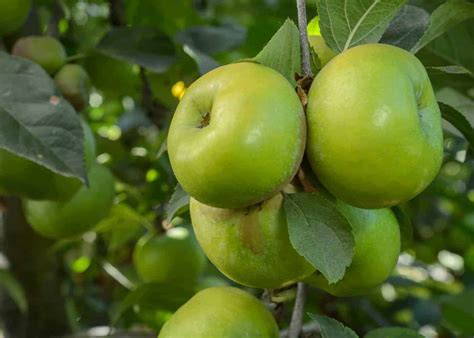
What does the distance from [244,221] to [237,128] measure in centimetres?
13

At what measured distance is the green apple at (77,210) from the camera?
1.54 m

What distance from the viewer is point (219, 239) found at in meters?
0.83

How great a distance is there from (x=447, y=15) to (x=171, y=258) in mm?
962

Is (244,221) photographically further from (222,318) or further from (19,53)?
(19,53)

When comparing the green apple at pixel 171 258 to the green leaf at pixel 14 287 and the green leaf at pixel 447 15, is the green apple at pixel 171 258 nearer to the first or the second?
the green leaf at pixel 14 287

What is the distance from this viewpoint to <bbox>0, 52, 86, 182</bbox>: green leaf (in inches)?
41.5

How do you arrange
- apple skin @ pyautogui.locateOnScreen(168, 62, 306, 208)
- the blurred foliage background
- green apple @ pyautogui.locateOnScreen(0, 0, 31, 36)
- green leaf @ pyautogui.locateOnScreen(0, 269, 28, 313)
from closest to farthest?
1. apple skin @ pyautogui.locateOnScreen(168, 62, 306, 208)
2. green apple @ pyautogui.locateOnScreen(0, 0, 31, 36)
3. the blurred foliage background
4. green leaf @ pyautogui.locateOnScreen(0, 269, 28, 313)

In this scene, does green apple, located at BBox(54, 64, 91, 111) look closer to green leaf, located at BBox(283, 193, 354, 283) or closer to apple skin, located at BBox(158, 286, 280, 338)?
apple skin, located at BBox(158, 286, 280, 338)

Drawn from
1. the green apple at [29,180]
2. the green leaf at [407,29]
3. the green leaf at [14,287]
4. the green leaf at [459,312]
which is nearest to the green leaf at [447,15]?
the green leaf at [407,29]

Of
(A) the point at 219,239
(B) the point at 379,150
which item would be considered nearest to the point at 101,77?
(A) the point at 219,239

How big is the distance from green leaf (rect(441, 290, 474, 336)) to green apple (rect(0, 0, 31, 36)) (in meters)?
1.06

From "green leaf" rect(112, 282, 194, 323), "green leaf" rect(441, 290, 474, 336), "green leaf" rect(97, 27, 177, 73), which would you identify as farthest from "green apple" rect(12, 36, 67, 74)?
"green leaf" rect(441, 290, 474, 336)

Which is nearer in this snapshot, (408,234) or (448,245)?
(408,234)

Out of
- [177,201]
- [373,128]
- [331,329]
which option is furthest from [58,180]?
[373,128]
